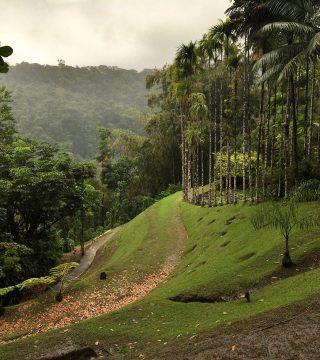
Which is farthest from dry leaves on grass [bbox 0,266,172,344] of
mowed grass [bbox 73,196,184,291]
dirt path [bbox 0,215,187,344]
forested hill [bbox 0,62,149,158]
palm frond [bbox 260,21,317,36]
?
forested hill [bbox 0,62,149,158]

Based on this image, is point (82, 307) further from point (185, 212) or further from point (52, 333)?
point (185, 212)

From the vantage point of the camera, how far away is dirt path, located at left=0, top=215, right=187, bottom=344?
21.4m

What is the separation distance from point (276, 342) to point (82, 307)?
15.8m

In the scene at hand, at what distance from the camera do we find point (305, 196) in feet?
76.8

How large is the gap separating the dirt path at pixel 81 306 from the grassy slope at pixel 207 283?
1.29 metres

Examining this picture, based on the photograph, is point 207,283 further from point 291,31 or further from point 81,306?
point 291,31

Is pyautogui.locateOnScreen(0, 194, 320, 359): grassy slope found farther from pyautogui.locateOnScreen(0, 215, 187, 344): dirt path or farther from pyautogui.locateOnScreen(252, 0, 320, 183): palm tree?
pyautogui.locateOnScreen(252, 0, 320, 183): palm tree

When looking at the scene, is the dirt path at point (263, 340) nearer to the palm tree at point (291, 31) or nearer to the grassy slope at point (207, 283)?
the grassy slope at point (207, 283)

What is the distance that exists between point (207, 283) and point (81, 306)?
8.51 meters

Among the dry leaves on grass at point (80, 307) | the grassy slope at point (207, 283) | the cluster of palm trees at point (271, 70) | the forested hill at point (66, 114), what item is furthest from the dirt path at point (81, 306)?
the forested hill at point (66, 114)

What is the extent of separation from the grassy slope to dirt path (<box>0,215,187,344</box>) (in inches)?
50.8

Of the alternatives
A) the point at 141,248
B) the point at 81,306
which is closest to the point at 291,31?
the point at 81,306

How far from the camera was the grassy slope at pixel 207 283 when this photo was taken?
42.1 feet

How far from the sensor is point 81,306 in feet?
76.0
